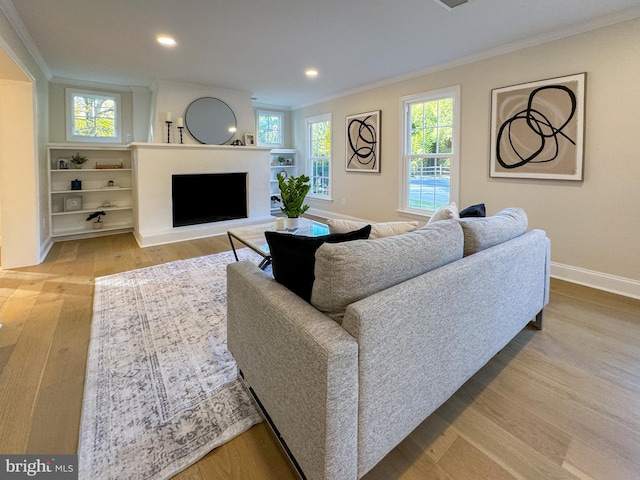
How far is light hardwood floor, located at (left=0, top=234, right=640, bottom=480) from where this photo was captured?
1.33 metres

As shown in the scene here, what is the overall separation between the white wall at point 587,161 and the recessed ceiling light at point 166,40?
10.3 feet

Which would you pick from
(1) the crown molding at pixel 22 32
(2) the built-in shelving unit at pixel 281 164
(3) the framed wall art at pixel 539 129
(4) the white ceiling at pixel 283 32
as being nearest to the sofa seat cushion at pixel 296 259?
(4) the white ceiling at pixel 283 32

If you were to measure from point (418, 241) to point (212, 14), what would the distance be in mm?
2766

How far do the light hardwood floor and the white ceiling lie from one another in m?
2.50

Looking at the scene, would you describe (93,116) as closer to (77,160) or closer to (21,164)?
(77,160)

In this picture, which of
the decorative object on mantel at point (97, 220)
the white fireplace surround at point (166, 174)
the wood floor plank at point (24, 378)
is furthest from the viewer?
the decorative object on mantel at point (97, 220)

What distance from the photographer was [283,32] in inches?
128

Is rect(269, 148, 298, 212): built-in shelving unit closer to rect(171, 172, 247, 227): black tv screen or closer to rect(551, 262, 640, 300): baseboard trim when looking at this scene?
rect(171, 172, 247, 227): black tv screen

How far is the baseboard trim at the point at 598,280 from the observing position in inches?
117

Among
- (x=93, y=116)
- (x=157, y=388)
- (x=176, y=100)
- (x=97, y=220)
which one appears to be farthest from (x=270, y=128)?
(x=157, y=388)

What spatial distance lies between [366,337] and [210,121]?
541cm

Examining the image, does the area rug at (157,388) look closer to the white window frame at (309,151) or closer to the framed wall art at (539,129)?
the framed wall art at (539,129)

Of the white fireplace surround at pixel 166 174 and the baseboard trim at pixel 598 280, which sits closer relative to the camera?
the baseboard trim at pixel 598 280

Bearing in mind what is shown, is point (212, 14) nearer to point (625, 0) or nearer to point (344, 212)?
point (625, 0)
